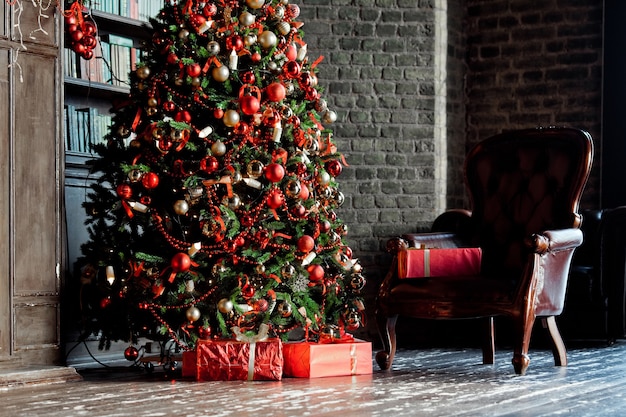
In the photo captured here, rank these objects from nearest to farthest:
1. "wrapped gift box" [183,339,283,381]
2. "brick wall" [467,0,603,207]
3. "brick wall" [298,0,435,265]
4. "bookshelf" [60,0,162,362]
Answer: "wrapped gift box" [183,339,283,381]
"bookshelf" [60,0,162,362]
"brick wall" [298,0,435,265]
"brick wall" [467,0,603,207]

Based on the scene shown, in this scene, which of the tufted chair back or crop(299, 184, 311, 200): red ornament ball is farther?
the tufted chair back

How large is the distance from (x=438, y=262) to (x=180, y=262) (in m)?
1.29

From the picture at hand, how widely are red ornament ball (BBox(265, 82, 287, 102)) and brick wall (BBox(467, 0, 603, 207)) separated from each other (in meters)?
2.93

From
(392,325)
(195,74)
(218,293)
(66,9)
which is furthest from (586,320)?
(66,9)

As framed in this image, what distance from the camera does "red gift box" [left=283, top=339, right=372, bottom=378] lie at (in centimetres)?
429

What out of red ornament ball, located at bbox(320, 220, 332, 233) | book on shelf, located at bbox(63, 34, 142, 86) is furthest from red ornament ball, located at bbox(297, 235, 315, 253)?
book on shelf, located at bbox(63, 34, 142, 86)

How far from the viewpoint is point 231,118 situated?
430 cm

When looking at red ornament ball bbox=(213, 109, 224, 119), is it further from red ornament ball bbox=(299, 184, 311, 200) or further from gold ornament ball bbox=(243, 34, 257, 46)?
red ornament ball bbox=(299, 184, 311, 200)

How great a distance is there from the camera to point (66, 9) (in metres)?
4.83

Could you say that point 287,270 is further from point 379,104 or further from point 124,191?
point 379,104

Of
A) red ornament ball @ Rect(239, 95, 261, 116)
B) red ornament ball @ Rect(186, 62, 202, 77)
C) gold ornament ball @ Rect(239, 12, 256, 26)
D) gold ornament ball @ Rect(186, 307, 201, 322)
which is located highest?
gold ornament ball @ Rect(239, 12, 256, 26)

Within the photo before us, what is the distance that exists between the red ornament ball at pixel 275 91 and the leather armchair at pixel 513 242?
0.91 meters

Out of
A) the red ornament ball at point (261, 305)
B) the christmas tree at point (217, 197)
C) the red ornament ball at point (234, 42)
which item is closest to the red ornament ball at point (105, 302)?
the christmas tree at point (217, 197)

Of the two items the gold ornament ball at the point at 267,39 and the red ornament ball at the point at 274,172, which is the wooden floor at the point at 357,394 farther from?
the gold ornament ball at the point at 267,39
